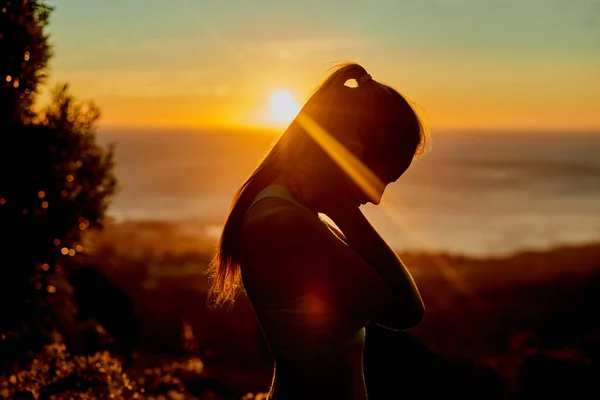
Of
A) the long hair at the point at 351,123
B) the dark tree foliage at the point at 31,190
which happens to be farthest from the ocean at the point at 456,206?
the long hair at the point at 351,123

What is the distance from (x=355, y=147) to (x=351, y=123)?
9 cm

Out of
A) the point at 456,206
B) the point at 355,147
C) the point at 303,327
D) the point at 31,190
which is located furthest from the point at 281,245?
the point at 456,206

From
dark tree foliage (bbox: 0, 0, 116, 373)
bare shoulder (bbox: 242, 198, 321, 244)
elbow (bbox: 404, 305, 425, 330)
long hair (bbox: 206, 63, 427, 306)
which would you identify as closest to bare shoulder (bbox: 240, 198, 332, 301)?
bare shoulder (bbox: 242, 198, 321, 244)

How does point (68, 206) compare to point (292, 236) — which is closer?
point (292, 236)

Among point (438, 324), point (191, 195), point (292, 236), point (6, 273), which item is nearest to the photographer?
point (292, 236)

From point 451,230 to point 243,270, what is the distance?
7855 cm

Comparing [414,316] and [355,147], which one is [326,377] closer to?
[414,316]

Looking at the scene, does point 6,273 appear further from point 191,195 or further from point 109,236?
point 191,195

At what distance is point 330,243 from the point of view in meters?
2.20

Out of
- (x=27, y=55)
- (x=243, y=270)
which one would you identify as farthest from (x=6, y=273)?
(x=243, y=270)

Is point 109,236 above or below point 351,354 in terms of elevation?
below

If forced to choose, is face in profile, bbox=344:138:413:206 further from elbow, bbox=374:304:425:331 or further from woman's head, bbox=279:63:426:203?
elbow, bbox=374:304:425:331

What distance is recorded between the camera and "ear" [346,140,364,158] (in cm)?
236

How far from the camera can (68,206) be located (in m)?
11.6
